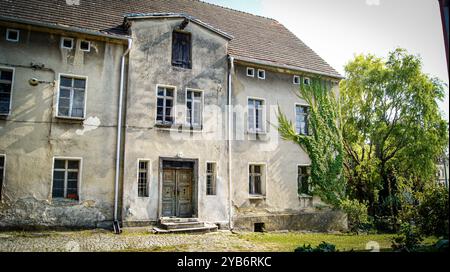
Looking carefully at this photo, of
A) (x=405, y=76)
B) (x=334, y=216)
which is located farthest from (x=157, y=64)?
(x=405, y=76)

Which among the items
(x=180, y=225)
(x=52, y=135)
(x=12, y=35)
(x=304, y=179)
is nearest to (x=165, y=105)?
(x=52, y=135)

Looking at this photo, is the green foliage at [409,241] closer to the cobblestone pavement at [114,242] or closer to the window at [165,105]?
the cobblestone pavement at [114,242]

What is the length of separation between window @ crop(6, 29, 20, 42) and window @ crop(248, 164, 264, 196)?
31.2 feet

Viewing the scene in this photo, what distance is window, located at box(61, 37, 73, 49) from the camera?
36.5ft

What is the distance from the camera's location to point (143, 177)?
11555 mm

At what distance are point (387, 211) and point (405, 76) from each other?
616 cm

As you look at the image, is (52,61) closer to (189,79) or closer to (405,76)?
(189,79)

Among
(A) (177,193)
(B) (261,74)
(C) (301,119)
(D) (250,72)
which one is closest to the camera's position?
(A) (177,193)

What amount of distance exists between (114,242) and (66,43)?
22.9 ft

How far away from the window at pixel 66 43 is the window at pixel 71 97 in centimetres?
107

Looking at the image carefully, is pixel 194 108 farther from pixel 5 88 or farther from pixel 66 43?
pixel 5 88

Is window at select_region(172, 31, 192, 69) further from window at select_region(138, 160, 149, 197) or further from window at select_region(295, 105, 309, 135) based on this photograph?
window at select_region(295, 105, 309, 135)

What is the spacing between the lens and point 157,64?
40.2 feet

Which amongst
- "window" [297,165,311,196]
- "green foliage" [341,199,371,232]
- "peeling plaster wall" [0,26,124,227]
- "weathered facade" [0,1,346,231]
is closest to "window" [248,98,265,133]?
"weathered facade" [0,1,346,231]
